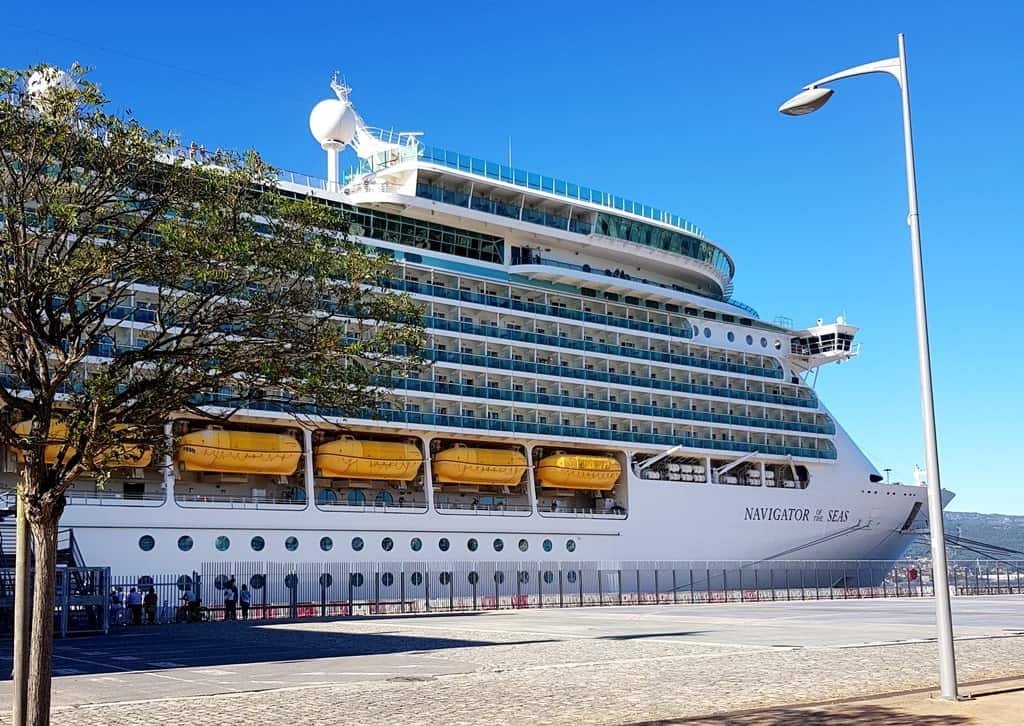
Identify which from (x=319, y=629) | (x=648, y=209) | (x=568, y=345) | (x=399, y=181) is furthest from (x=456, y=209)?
(x=319, y=629)

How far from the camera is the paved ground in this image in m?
13.5

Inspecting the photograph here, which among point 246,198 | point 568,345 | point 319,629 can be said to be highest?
point 568,345

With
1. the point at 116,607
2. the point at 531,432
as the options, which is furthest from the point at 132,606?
the point at 531,432

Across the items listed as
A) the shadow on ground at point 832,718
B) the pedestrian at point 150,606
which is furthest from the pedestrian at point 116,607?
the shadow on ground at point 832,718

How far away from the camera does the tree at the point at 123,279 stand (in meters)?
10.3

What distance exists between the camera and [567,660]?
1984 cm

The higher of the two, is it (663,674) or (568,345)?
(568,345)

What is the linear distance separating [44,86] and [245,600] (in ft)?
91.9

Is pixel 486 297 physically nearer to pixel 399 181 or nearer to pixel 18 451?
pixel 399 181

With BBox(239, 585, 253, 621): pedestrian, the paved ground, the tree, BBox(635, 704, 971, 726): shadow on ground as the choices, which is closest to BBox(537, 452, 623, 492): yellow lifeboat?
BBox(239, 585, 253, 621): pedestrian

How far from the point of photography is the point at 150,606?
34.7 m

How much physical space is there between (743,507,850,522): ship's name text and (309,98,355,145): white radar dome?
26.7m

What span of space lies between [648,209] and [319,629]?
1267 inches

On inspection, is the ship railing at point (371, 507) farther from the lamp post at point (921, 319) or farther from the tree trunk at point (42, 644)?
the tree trunk at point (42, 644)
